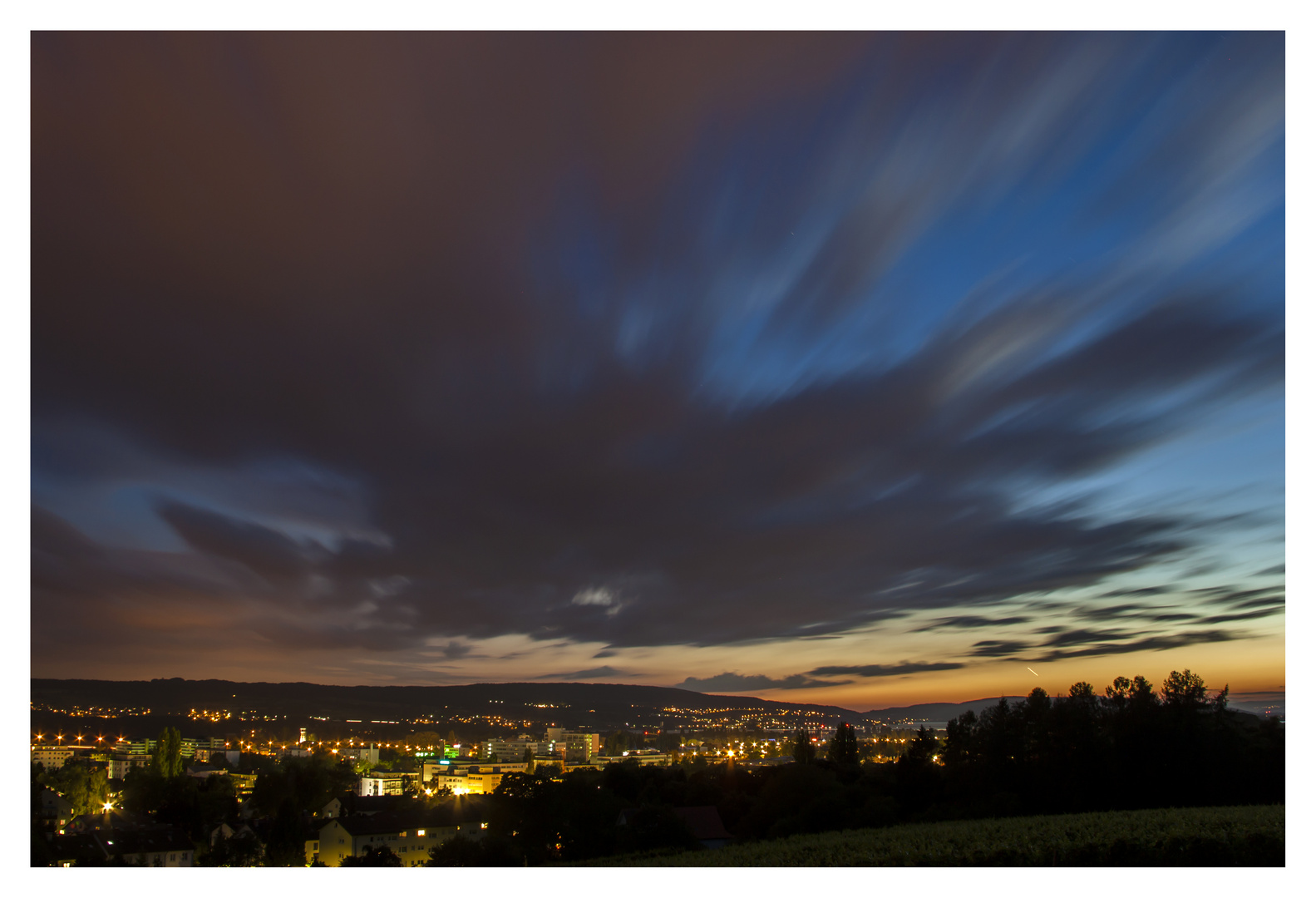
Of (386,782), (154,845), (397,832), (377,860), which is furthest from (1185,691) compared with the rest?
(386,782)

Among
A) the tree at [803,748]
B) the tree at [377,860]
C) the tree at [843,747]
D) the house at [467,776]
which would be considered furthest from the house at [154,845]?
the tree at [803,748]

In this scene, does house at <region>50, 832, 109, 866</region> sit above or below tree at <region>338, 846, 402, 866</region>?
above

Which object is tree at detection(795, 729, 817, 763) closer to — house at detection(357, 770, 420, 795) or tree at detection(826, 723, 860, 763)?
tree at detection(826, 723, 860, 763)

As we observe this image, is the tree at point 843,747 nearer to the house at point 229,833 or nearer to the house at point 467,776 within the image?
the house at point 467,776

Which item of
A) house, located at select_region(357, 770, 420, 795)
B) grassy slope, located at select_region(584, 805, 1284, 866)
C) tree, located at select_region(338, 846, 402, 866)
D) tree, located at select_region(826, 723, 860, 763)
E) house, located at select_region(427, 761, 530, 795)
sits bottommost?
house, located at select_region(357, 770, 420, 795)

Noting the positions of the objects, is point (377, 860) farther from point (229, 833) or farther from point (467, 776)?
point (467, 776)

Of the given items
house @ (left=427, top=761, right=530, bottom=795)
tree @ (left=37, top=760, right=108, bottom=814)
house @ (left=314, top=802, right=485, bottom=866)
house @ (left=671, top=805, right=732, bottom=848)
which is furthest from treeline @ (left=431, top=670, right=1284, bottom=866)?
tree @ (left=37, top=760, right=108, bottom=814)
